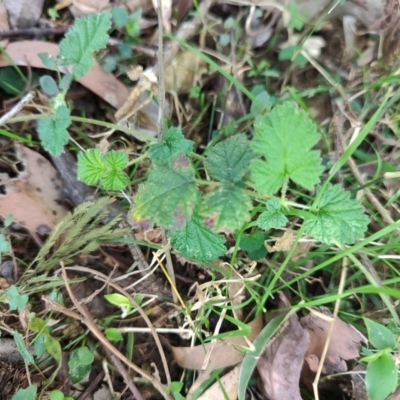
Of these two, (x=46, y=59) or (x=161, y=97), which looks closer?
(x=161, y=97)

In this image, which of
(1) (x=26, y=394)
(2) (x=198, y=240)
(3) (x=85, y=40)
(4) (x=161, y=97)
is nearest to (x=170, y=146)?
(4) (x=161, y=97)

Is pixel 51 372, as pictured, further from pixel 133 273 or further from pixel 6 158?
pixel 6 158

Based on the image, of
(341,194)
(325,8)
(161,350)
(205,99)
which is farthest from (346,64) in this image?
(161,350)

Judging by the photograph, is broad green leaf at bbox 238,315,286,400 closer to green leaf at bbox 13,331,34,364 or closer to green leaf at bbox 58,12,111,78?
green leaf at bbox 13,331,34,364

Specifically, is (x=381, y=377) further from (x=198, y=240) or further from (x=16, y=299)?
(x=16, y=299)

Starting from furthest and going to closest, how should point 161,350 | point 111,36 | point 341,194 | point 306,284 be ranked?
point 111,36 → point 306,284 → point 161,350 → point 341,194

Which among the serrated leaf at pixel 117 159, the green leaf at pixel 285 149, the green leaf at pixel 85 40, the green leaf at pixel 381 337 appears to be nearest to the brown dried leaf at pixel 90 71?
the green leaf at pixel 85 40
